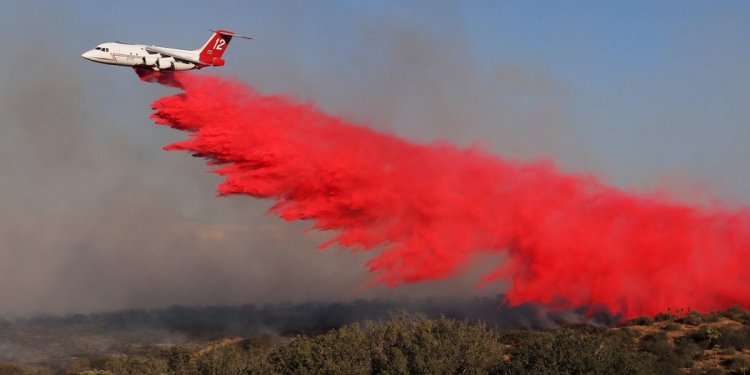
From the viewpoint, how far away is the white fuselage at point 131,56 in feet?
195

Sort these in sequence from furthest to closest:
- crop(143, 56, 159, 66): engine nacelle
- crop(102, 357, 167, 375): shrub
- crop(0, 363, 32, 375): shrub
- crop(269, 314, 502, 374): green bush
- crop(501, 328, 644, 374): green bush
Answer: crop(0, 363, 32, 375): shrub < crop(143, 56, 159, 66): engine nacelle < crop(102, 357, 167, 375): shrub < crop(269, 314, 502, 374): green bush < crop(501, 328, 644, 374): green bush

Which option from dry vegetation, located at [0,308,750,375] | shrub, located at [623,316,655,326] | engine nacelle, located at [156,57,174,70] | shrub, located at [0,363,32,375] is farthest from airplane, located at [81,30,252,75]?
shrub, located at [623,316,655,326]

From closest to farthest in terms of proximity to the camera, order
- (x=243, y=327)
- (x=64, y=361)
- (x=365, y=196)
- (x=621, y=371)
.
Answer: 1. (x=621, y=371)
2. (x=365, y=196)
3. (x=64, y=361)
4. (x=243, y=327)

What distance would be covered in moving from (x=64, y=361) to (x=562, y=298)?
48779mm

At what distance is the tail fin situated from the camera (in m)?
61.8

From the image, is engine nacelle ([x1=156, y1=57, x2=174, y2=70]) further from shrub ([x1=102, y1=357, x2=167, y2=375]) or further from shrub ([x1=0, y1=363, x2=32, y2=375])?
shrub ([x1=0, y1=363, x2=32, y2=375])

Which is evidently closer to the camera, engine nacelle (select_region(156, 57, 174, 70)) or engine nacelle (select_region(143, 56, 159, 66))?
engine nacelle (select_region(143, 56, 159, 66))

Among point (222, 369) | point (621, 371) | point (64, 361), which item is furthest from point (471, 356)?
point (64, 361)

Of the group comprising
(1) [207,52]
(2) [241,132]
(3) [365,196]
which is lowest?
(3) [365,196]

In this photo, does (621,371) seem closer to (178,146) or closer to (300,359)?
(300,359)

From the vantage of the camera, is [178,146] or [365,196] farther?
[365,196]

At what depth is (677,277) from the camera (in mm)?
69250

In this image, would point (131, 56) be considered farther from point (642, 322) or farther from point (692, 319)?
point (692, 319)

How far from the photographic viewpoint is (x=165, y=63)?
59.6 meters
